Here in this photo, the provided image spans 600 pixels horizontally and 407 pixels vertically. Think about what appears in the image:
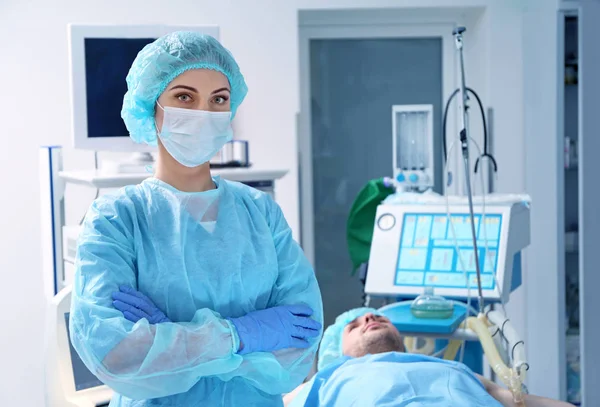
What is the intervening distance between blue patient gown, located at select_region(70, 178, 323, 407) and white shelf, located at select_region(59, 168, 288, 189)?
2.86 ft

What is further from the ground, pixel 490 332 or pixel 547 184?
pixel 547 184

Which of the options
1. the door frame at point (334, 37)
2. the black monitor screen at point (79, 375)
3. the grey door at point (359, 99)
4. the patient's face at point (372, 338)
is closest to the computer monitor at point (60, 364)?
the black monitor screen at point (79, 375)

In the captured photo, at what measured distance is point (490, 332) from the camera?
7.68 feet

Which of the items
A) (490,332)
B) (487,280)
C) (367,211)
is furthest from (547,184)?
(490,332)

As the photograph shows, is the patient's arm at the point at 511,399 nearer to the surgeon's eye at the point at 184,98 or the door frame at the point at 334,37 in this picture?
the surgeon's eye at the point at 184,98

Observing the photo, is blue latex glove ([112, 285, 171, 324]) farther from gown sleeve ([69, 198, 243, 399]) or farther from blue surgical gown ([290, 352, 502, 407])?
blue surgical gown ([290, 352, 502, 407])

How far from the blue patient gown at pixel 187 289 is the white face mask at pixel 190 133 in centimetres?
7

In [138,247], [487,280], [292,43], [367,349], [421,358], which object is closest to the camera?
[138,247]

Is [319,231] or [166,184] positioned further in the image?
[319,231]

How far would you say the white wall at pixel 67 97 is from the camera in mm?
3541

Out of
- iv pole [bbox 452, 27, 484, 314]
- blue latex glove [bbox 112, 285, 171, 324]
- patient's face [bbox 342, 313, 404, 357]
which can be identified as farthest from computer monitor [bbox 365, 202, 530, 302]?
blue latex glove [bbox 112, 285, 171, 324]
